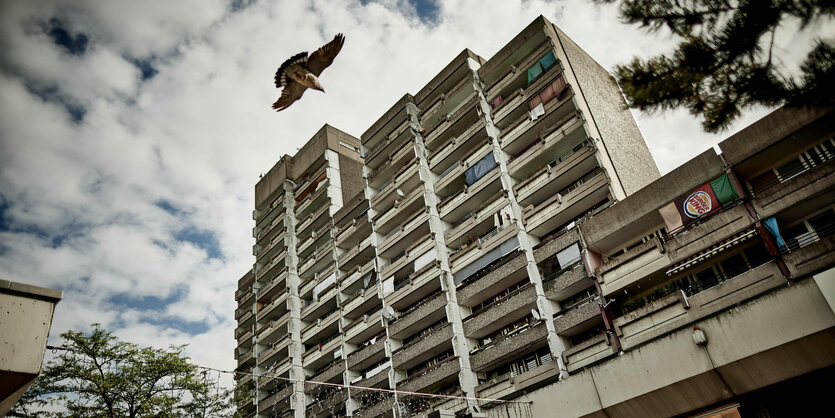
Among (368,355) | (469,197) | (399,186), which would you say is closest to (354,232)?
(399,186)

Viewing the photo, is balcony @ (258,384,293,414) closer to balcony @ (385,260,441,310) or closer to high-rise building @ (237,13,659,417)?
high-rise building @ (237,13,659,417)

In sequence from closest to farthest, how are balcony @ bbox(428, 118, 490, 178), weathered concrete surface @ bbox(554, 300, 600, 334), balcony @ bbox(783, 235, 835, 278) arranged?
balcony @ bbox(783, 235, 835, 278), weathered concrete surface @ bbox(554, 300, 600, 334), balcony @ bbox(428, 118, 490, 178)

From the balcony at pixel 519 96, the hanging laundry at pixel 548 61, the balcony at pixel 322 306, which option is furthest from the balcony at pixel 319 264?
the hanging laundry at pixel 548 61

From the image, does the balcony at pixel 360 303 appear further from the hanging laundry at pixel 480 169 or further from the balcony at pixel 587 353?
the balcony at pixel 587 353

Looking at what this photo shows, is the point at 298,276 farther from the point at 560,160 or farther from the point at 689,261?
the point at 689,261

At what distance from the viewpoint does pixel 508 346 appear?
2297 cm

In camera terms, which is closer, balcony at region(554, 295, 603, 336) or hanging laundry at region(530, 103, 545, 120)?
balcony at region(554, 295, 603, 336)

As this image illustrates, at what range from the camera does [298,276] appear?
4084 centimetres

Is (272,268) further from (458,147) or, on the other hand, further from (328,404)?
(458,147)

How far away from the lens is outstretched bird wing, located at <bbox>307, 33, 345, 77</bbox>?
1093cm

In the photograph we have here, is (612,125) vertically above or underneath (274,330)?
above

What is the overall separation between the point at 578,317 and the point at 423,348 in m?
8.85

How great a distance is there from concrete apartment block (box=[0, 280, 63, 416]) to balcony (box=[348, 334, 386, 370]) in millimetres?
25253

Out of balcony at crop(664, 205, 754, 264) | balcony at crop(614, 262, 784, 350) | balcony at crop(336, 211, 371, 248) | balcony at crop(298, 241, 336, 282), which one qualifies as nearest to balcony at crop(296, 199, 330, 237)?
balcony at crop(298, 241, 336, 282)
